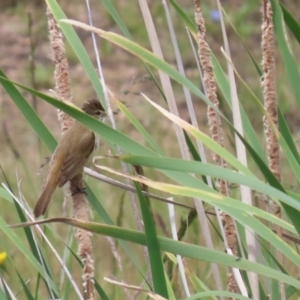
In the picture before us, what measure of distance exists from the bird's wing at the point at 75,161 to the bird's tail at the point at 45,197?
22 mm

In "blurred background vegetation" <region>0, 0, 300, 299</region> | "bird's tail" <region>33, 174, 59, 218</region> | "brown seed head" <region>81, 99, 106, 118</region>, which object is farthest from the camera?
"blurred background vegetation" <region>0, 0, 300, 299</region>

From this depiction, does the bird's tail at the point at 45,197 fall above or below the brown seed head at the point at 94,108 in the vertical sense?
below

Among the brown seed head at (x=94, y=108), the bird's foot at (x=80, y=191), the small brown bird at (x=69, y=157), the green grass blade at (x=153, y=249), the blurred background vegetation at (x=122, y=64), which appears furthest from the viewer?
the blurred background vegetation at (x=122, y=64)

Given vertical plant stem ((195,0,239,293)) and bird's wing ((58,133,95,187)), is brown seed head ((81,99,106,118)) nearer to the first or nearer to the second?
bird's wing ((58,133,95,187))

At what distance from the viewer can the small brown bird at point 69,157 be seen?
2.18 meters

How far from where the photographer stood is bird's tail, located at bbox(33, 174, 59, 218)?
1.97 metres

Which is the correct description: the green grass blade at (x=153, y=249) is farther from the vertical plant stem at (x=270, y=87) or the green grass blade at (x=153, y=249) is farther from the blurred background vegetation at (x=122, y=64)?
the blurred background vegetation at (x=122, y=64)

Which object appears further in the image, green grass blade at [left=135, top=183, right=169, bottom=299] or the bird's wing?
the bird's wing

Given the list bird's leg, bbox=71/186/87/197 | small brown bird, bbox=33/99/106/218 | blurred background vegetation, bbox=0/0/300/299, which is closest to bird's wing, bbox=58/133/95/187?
small brown bird, bbox=33/99/106/218

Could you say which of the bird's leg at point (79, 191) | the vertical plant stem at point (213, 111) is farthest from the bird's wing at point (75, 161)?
the vertical plant stem at point (213, 111)

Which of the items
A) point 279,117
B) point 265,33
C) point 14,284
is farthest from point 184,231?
point 14,284

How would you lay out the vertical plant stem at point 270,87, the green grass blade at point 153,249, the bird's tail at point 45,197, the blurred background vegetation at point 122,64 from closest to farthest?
the green grass blade at point 153,249 → the vertical plant stem at point 270,87 → the bird's tail at point 45,197 → the blurred background vegetation at point 122,64

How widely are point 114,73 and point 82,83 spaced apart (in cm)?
28

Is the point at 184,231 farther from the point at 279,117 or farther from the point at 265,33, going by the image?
the point at 265,33
